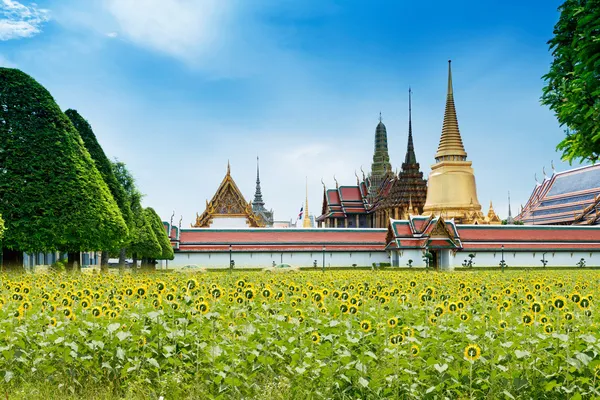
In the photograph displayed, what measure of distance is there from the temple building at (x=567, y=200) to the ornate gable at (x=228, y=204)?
4392 cm

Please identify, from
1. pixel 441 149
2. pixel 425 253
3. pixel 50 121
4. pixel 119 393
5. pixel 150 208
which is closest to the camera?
pixel 119 393

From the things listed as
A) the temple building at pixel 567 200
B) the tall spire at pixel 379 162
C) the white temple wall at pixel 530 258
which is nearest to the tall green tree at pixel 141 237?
the white temple wall at pixel 530 258

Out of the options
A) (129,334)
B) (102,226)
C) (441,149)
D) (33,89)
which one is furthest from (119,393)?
(441,149)

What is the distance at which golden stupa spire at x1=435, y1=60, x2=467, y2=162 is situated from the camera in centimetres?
7512

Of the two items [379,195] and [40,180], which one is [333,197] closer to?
[379,195]

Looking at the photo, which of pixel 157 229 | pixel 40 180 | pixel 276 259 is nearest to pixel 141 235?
pixel 157 229

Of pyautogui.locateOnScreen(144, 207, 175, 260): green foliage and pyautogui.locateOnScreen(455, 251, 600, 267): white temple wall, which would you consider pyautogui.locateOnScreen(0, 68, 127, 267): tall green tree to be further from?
pyautogui.locateOnScreen(455, 251, 600, 267): white temple wall

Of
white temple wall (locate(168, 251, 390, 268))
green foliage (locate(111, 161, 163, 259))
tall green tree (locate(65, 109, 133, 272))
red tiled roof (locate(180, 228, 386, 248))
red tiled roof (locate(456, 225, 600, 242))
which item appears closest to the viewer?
tall green tree (locate(65, 109, 133, 272))

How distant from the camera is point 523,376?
6.96m

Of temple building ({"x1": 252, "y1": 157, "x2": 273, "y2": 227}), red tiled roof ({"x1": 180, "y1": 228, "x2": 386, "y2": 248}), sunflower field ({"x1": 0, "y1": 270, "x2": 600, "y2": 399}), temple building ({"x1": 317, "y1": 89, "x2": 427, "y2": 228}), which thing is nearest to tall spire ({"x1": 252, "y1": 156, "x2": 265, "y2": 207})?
temple building ({"x1": 252, "y1": 157, "x2": 273, "y2": 227})

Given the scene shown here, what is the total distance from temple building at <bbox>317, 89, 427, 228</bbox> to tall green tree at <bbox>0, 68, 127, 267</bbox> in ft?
→ 165

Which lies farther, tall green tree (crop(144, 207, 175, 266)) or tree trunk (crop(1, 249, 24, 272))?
tall green tree (crop(144, 207, 175, 266))

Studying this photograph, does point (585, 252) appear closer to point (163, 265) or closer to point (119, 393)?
point (163, 265)

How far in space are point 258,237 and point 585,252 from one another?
114ft
